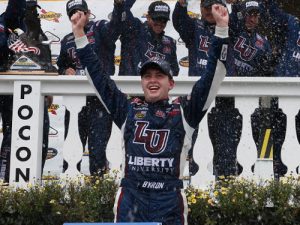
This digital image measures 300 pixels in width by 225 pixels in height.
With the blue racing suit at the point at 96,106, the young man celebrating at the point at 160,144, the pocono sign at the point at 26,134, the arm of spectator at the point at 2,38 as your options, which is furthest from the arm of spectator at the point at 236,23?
the young man celebrating at the point at 160,144

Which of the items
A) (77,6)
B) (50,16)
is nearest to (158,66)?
(77,6)

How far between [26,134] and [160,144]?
2185mm

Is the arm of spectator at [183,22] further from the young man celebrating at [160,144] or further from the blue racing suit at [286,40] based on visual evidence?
the young man celebrating at [160,144]

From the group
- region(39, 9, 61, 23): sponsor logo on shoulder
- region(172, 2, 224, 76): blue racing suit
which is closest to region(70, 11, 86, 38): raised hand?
region(172, 2, 224, 76): blue racing suit

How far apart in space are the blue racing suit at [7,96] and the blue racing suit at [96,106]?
503 millimetres

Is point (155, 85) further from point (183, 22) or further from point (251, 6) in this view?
point (251, 6)

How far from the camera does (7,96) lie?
8.33 m

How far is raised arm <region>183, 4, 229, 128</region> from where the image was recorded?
5.72 m

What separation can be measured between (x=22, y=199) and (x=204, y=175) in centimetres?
169

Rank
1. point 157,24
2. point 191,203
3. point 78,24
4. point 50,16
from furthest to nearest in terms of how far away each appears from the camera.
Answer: point 50,16 → point 157,24 → point 191,203 → point 78,24

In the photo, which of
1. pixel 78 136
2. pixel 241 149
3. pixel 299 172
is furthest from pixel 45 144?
pixel 299 172

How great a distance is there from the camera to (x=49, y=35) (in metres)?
11.6

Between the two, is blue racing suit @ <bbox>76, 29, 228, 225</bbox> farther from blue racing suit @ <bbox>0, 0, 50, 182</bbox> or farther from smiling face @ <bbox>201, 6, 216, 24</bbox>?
smiling face @ <bbox>201, 6, 216, 24</bbox>

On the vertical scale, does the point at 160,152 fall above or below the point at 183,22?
below
